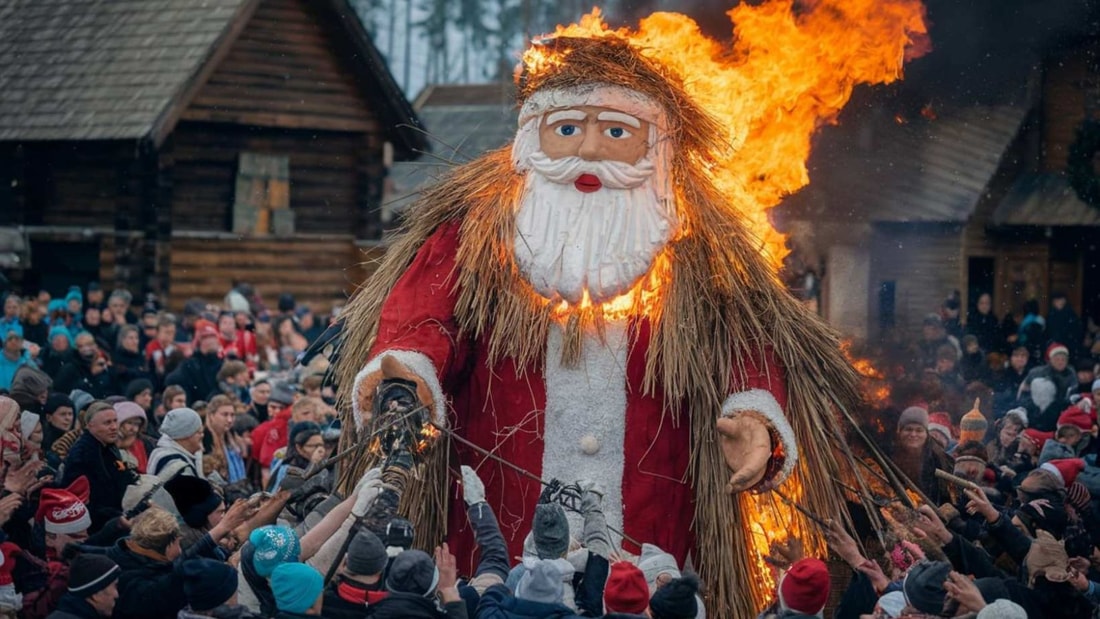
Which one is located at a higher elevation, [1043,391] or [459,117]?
[459,117]

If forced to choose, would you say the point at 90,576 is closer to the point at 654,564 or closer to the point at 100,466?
the point at 100,466

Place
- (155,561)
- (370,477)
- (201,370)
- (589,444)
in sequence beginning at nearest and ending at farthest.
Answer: (155,561) < (370,477) < (589,444) < (201,370)

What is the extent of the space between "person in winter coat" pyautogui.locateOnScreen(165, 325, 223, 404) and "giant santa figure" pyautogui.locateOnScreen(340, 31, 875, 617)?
4683 millimetres

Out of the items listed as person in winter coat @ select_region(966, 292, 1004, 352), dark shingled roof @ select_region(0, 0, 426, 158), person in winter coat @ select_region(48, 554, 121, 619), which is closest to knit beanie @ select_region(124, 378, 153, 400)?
person in winter coat @ select_region(48, 554, 121, 619)

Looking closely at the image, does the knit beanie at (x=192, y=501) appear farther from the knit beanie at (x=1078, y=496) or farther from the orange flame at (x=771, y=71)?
the knit beanie at (x=1078, y=496)

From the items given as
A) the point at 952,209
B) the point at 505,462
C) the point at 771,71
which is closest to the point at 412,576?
the point at 505,462

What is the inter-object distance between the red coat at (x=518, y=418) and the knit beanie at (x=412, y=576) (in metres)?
1.59

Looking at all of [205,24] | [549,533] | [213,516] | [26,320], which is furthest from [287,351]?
[549,533]

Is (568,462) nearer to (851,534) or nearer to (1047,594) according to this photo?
(851,534)

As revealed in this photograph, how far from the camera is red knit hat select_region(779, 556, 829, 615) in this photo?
17.0 feet

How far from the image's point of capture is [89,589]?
208 inches

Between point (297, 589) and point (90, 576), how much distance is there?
0.78 meters

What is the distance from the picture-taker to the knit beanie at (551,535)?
554 cm

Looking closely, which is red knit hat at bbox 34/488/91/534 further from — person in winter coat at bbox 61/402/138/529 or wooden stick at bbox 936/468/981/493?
wooden stick at bbox 936/468/981/493
